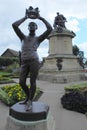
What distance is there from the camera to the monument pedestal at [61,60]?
23.4 m

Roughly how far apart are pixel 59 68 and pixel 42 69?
120 inches

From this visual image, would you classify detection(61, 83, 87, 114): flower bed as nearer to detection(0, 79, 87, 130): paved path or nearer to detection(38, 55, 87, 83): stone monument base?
detection(0, 79, 87, 130): paved path

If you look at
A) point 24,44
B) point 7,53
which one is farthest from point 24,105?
point 7,53

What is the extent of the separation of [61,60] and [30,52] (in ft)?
53.5

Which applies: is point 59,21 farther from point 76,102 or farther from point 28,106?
point 28,106

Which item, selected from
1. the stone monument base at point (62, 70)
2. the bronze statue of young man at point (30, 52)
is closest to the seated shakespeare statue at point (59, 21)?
the stone monument base at point (62, 70)

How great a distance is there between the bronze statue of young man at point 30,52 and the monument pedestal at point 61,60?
15.5m

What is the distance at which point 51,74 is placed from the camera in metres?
23.2

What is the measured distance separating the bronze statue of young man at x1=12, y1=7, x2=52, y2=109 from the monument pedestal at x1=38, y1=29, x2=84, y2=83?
15464 millimetres

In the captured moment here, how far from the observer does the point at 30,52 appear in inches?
286

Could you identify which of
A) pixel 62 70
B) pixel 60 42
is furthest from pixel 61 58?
pixel 60 42

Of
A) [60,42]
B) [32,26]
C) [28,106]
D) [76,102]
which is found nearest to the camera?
[28,106]

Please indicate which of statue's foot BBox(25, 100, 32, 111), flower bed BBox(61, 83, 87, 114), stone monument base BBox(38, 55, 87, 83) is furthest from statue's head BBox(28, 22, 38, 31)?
stone monument base BBox(38, 55, 87, 83)

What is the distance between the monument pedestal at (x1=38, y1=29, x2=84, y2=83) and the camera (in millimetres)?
23362
